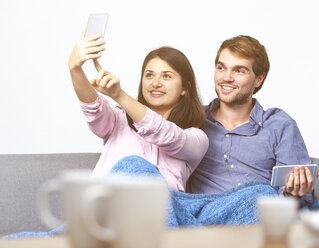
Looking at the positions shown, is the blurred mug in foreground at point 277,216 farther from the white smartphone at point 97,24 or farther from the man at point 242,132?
the man at point 242,132

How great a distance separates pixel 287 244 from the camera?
710mm

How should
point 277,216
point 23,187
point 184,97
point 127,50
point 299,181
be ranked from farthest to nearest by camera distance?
point 127,50 → point 184,97 → point 23,187 → point 299,181 → point 277,216

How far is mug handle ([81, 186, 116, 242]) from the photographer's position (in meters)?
0.56

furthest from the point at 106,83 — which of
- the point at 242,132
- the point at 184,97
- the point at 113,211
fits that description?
the point at 113,211

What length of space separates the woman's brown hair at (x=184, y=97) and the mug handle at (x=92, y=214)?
4.59 feet

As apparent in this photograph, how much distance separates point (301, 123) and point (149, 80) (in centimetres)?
93

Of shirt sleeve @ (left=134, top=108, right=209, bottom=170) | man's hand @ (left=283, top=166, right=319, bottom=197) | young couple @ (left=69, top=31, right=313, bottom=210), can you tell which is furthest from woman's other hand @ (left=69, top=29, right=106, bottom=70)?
man's hand @ (left=283, top=166, right=319, bottom=197)

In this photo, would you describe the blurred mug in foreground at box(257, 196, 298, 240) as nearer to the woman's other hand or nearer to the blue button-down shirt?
the woman's other hand

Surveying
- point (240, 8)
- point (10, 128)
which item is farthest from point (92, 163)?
point (240, 8)

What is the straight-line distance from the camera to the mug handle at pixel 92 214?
0.56m

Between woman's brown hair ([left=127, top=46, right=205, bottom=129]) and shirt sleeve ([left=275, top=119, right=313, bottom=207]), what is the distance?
0.93 feet

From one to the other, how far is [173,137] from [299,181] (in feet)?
1.35

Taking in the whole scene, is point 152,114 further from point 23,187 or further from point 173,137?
point 23,187

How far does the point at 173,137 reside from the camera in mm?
1767
